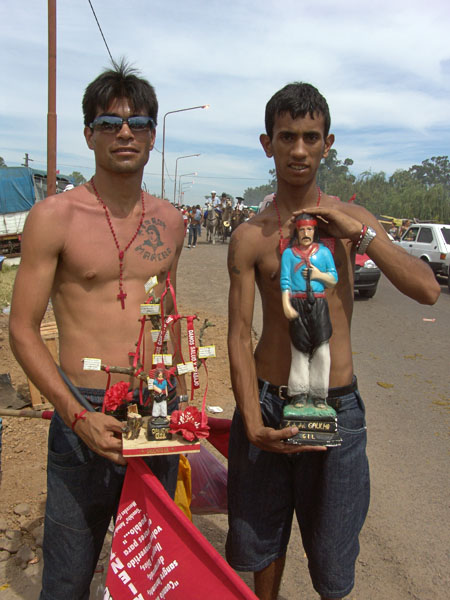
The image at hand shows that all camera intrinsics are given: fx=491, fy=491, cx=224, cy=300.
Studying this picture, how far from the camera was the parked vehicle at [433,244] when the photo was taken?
13680 millimetres

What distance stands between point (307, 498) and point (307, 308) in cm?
83

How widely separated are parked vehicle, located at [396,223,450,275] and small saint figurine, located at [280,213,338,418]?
42.7 ft

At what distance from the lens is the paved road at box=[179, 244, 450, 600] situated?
110 inches

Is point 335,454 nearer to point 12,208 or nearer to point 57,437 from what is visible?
point 57,437

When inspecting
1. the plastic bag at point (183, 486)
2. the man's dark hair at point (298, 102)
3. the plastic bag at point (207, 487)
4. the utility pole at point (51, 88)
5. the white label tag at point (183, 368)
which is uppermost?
the utility pole at point (51, 88)

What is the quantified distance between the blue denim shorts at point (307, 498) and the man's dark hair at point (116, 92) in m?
1.26

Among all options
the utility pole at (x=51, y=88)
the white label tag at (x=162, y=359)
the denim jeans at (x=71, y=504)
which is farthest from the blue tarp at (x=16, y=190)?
the white label tag at (x=162, y=359)

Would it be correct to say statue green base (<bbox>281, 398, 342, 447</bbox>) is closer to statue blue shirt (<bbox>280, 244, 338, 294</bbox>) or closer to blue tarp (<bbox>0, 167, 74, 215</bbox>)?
statue blue shirt (<bbox>280, 244, 338, 294</bbox>)

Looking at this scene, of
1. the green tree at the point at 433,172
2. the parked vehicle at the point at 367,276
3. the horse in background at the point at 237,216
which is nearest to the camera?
the parked vehicle at the point at 367,276

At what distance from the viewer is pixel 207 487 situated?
264cm

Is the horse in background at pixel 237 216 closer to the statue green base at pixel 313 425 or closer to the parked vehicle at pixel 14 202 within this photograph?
the parked vehicle at pixel 14 202

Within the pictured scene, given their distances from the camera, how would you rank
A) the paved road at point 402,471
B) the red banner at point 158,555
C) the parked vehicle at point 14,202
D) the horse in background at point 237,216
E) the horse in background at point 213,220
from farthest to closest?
the horse in background at point 213,220 → the horse in background at point 237,216 → the parked vehicle at point 14,202 → the paved road at point 402,471 → the red banner at point 158,555

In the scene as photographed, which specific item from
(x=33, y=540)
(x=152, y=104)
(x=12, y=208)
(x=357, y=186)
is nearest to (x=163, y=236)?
(x=152, y=104)

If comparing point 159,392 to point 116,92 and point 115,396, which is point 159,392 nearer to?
point 115,396
